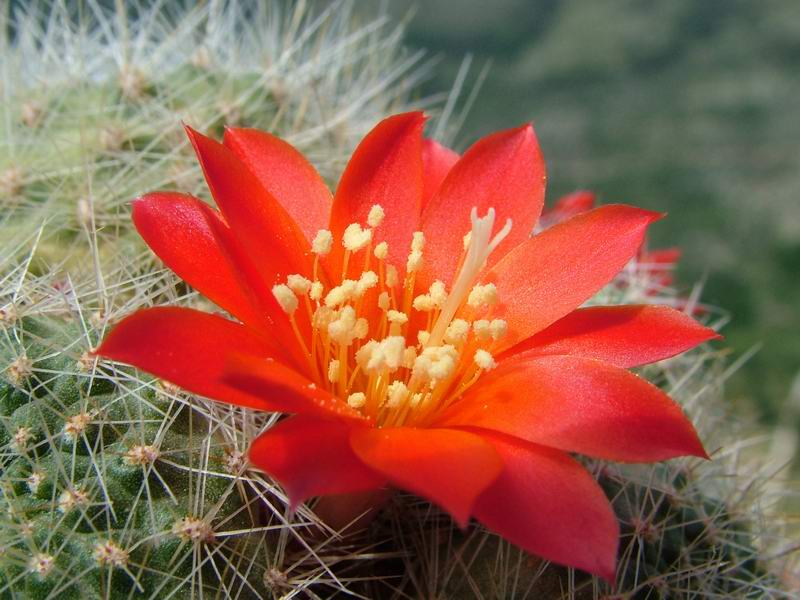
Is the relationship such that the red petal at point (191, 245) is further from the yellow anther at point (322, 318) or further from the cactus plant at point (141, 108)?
the cactus plant at point (141, 108)

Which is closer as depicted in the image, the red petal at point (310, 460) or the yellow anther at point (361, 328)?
the red petal at point (310, 460)

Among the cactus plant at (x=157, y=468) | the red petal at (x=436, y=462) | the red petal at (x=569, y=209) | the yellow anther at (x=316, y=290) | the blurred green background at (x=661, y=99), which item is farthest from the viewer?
the blurred green background at (x=661, y=99)

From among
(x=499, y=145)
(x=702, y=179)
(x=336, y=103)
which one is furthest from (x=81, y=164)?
(x=702, y=179)

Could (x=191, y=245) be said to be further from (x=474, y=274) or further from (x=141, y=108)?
(x=141, y=108)

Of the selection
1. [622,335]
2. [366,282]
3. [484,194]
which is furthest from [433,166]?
[622,335]

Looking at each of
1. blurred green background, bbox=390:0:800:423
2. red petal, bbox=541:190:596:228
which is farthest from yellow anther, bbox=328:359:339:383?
blurred green background, bbox=390:0:800:423

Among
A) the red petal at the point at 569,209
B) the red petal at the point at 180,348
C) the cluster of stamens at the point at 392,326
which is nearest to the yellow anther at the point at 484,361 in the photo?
the cluster of stamens at the point at 392,326
